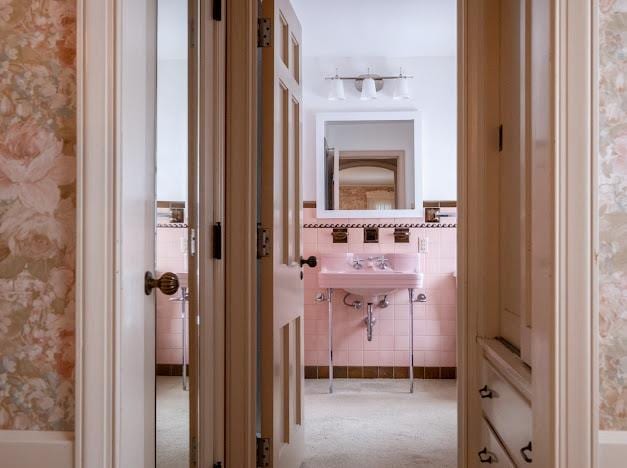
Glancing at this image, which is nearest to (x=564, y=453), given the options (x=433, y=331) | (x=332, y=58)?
(x=433, y=331)

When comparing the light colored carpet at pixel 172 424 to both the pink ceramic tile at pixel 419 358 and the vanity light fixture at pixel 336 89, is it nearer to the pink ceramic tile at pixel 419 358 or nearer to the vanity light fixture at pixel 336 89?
the pink ceramic tile at pixel 419 358

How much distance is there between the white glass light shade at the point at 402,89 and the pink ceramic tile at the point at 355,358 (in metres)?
1.91

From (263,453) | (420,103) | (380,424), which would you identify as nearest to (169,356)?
(263,453)

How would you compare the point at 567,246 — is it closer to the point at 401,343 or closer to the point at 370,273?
the point at 370,273

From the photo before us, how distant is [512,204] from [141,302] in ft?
3.55

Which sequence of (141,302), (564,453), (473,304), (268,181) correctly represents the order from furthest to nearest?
(268,181), (473,304), (141,302), (564,453)

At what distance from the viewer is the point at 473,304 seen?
1.73m

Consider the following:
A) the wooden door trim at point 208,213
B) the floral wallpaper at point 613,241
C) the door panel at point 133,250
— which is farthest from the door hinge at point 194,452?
the floral wallpaper at point 613,241

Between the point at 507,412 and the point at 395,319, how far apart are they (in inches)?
108

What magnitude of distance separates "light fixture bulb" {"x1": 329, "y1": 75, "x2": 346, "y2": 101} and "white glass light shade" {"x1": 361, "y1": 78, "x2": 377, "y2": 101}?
15 cm

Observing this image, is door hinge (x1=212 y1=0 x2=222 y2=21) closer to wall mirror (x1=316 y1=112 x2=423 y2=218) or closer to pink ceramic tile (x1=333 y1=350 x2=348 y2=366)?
wall mirror (x1=316 y1=112 x2=423 y2=218)

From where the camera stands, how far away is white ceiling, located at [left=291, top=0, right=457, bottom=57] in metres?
3.35

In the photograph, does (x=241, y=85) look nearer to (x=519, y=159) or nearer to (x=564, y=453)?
(x=519, y=159)

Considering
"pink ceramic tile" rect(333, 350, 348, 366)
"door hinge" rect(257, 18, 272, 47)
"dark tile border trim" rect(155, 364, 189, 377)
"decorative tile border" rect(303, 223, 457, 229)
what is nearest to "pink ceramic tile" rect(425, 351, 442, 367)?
"pink ceramic tile" rect(333, 350, 348, 366)
